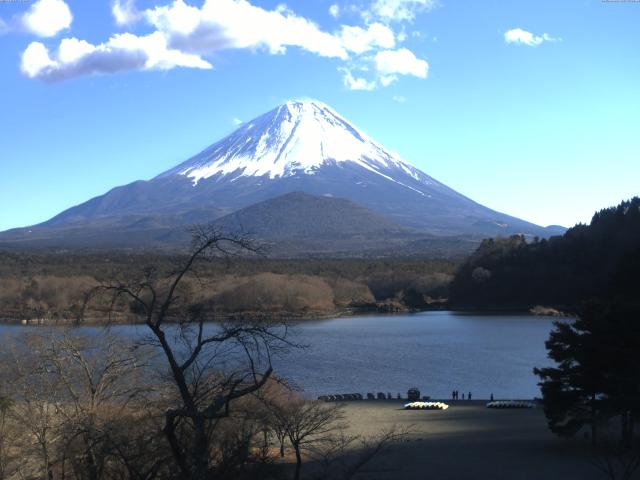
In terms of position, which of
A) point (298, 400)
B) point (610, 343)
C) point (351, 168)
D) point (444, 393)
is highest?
point (351, 168)

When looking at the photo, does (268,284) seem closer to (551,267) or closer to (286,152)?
(551,267)

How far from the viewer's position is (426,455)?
46.8ft

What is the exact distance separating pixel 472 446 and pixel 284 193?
5035 inches

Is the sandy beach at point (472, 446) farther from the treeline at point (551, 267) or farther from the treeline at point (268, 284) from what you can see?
the treeline at point (551, 267)

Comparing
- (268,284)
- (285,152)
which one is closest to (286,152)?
(285,152)

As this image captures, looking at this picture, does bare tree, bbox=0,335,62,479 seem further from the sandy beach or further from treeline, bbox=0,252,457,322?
treeline, bbox=0,252,457,322

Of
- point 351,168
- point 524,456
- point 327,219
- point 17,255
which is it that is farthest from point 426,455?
point 351,168

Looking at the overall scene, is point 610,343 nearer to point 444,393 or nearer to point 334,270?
point 444,393

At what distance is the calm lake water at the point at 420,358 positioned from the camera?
24.1 m

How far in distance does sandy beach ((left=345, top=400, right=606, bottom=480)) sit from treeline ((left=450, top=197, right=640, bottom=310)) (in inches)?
1247

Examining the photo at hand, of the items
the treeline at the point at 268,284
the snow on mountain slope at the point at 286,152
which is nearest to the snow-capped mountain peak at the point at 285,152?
the snow on mountain slope at the point at 286,152

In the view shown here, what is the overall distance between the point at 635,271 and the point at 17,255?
233 feet

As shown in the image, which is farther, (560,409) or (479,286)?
(479,286)

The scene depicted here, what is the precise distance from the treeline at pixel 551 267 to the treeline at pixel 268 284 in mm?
4495
